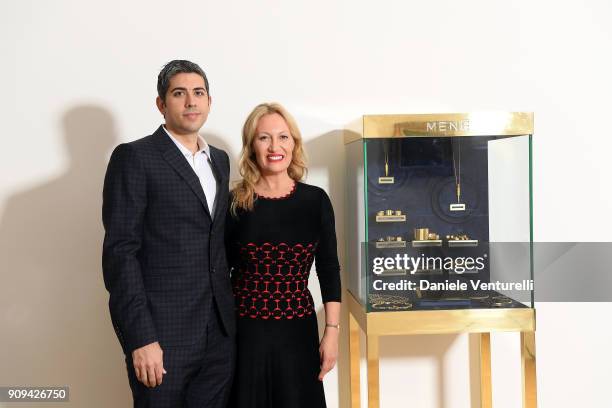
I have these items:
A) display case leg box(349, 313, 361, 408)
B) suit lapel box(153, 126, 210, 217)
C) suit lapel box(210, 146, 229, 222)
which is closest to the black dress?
suit lapel box(210, 146, 229, 222)

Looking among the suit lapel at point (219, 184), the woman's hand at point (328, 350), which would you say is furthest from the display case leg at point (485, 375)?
the suit lapel at point (219, 184)

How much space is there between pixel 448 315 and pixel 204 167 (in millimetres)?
1194

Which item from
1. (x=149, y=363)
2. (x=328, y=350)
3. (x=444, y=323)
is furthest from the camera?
(x=444, y=323)

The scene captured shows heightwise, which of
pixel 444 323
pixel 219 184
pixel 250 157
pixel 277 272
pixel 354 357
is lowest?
pixel 354 357

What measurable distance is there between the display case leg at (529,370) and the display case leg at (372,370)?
0.65 metres

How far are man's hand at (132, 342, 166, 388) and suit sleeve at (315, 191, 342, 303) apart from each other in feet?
2.32

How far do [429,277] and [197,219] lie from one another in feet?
3.53

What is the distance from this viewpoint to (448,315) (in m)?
2.59

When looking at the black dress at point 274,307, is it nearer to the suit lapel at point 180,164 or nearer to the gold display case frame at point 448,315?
the suit lapel at point 180,164

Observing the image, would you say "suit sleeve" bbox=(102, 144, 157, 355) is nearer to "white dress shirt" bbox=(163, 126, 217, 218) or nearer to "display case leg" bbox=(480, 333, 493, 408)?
"white dress shirt" bbox=(163, 126, 217, 218)

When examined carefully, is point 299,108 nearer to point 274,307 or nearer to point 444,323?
point 274,307

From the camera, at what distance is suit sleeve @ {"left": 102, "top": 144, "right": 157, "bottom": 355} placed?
1.99m

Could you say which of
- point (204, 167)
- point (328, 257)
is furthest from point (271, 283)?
point (204, 167)

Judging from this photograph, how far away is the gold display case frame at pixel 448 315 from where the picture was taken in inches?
99.7
